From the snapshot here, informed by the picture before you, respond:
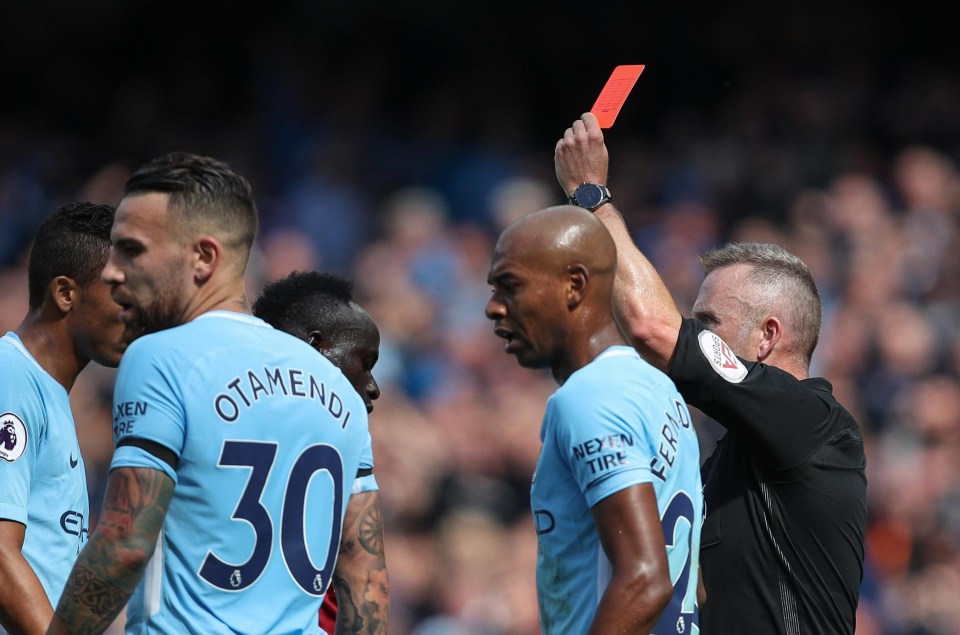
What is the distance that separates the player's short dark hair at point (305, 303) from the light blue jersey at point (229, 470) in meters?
0.98

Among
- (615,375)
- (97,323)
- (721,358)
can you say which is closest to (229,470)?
(615,375)

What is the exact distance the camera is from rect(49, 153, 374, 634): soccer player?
123 inches

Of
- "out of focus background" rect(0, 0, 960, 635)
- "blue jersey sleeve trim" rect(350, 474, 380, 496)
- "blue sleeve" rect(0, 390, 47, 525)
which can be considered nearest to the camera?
"blue jersey sleeve trim" rect(350, 474, 380, 496)

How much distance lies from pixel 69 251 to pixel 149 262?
1150 millimetres

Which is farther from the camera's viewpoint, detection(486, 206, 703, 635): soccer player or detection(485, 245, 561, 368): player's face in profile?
detection(485, 245, 561, 368): player's face in profile

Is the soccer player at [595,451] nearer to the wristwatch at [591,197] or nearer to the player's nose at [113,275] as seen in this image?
the wristwatch at [591,197]

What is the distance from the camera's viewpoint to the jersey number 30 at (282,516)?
10.6ft

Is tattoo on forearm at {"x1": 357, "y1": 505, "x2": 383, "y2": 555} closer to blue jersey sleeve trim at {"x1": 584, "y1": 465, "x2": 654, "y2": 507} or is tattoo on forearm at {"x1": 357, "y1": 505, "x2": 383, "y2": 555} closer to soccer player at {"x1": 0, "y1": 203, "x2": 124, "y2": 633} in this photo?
blue jersey sleeve trim at {"x1": 584, "y1": 465, "x2": 654, "y2": 507}

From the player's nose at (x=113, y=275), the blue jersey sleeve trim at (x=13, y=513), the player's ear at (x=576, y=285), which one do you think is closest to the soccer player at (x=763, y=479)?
the player's ear at (x=576, y=285)

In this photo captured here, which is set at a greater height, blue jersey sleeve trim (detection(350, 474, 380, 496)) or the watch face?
the watch face

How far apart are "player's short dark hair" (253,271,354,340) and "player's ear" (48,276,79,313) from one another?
0.61 m

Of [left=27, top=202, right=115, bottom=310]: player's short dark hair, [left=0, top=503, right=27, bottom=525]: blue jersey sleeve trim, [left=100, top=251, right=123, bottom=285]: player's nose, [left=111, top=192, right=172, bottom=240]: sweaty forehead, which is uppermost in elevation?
[left=27, top=202, right=115, bottom=310]: player's short dark hair

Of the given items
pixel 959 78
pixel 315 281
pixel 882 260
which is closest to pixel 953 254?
pixel 882 260

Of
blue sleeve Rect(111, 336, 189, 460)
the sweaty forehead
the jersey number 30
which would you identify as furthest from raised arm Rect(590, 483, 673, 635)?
the sweaty forehead
